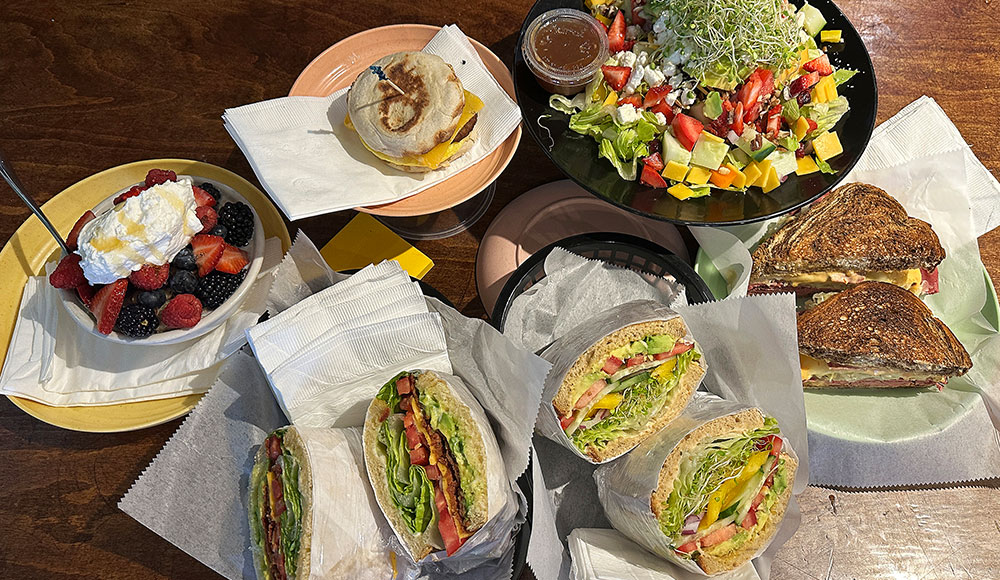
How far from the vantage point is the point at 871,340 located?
1.80m

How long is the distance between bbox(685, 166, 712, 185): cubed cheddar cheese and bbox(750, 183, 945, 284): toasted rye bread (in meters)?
0.27

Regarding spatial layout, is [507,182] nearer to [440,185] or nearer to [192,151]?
[440,185]

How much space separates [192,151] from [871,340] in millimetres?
2016

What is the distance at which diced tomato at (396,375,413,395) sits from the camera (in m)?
1.52

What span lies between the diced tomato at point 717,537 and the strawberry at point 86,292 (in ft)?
5.05

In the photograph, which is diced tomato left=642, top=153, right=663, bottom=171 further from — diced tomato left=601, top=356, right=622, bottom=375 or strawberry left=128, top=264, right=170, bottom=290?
strawberry left=128, top=264, right=170, bottom=290

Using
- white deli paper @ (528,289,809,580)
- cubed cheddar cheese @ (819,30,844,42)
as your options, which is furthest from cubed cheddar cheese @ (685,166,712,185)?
cubed cheddar cheese @ (819,30,844,42)

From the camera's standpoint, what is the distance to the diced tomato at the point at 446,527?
4.81 ft

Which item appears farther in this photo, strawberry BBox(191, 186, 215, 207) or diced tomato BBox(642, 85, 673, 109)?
diced tomato BBox(642, 85, 673, 109)

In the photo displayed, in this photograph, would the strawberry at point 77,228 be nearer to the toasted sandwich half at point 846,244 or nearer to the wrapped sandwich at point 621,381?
the wrapped sandwich at point 621,381

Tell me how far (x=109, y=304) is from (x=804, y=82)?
195 cm

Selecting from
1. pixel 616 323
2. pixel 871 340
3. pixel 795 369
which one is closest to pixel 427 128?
pixel 616 323

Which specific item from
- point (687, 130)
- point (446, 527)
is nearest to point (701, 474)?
point (446, 527)

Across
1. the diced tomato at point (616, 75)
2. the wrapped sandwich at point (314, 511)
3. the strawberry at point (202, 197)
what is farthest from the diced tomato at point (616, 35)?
the wrapped sandwich at point (314, 511)
